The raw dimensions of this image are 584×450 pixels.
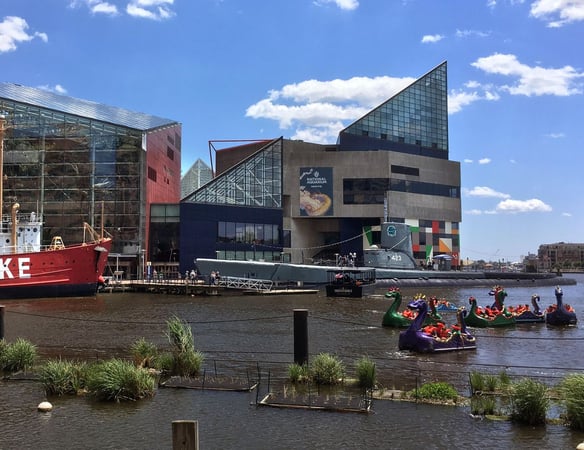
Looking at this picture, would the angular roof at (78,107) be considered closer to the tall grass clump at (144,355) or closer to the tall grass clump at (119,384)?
the tall grass clump at (144,355)

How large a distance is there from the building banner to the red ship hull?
5086cm

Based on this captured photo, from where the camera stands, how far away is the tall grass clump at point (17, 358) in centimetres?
1827

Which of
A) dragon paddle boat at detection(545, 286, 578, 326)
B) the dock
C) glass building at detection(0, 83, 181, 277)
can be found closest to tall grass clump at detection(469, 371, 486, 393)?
dragon paddle boat at detection(545, 286, 578, 326)

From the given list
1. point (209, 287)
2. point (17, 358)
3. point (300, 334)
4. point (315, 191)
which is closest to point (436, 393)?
point (300, 334)

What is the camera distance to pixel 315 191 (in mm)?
103062

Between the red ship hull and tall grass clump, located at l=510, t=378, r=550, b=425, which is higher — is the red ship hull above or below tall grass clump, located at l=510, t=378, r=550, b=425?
above

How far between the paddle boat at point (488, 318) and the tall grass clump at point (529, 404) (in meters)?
20.1

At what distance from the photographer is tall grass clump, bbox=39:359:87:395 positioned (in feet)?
50.8

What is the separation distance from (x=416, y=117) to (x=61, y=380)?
110m

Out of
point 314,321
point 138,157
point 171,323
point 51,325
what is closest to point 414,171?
point 138,157

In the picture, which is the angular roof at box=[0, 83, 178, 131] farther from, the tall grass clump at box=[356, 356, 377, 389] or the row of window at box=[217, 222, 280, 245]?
the tall grass clump at box=[356, 356, 377, 389]

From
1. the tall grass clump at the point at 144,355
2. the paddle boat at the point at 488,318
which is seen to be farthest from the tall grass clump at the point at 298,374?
the paddle boat at the point at 488,318

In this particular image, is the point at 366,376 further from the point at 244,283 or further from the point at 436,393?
the point at 244,283

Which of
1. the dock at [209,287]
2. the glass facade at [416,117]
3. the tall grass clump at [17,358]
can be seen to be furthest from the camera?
the glass facade at [416,117]
